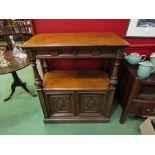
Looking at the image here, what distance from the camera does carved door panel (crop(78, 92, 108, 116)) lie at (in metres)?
1.45

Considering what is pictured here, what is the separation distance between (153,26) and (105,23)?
55 cm

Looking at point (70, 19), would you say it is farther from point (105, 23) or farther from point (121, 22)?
point (121, 22)

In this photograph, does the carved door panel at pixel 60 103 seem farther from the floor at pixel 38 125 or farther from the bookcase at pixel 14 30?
the bookcase at pixel 14 30

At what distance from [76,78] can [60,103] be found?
36cm

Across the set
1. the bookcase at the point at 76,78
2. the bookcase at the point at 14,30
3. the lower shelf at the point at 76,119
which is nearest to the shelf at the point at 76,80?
the bookcase at the point at 76,78

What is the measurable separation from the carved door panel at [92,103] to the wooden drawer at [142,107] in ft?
1.11

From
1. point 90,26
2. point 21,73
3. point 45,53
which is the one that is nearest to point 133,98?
point 90,26

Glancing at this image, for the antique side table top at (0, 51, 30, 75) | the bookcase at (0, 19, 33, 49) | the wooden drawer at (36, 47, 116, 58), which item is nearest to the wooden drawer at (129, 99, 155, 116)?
the wooden drawer at (36, 47, 116, 58)

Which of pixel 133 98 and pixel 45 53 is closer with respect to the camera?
pixel 45 53

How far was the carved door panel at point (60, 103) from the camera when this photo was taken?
144 cm

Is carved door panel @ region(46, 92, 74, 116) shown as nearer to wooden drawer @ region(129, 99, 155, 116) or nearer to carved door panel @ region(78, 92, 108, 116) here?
carved door panel @ region(78, 92, 108, 116)

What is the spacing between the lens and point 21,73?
2932 mm

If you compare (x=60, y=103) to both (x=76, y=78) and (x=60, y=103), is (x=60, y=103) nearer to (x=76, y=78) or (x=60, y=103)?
(x=60, y=103)

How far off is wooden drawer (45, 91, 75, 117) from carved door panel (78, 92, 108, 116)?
0.12 meters
